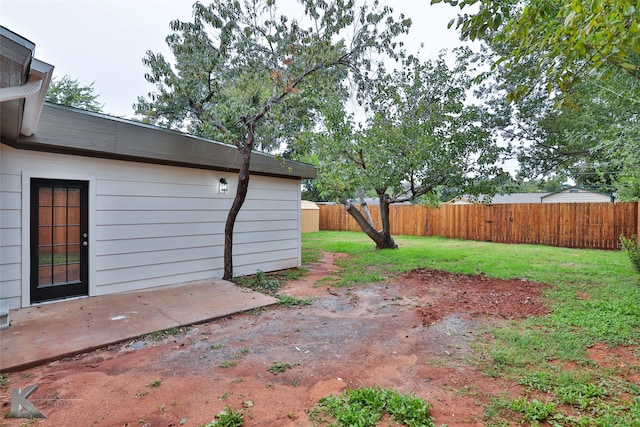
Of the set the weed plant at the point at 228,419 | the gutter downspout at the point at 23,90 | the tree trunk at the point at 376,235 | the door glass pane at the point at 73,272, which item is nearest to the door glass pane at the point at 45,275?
the door glass pane at the point at 73,272

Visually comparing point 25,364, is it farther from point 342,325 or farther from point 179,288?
point 342,325

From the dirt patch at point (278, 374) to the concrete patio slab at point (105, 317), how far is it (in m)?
0.14

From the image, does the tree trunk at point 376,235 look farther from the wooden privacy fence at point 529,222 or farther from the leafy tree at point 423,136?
the wooden privacy fence at point 529,222

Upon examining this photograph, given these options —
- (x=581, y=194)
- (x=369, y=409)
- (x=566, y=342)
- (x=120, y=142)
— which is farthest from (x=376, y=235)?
(x=581, y=194)

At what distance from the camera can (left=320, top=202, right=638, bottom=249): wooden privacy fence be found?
9469 millimetres

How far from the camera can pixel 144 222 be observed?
4.80 meters

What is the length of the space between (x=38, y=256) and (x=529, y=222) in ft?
42.7

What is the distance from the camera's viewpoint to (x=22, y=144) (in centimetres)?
372

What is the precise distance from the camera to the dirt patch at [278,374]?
1.98 m

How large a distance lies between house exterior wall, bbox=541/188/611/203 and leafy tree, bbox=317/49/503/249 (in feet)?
43.6

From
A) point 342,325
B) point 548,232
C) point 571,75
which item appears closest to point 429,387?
point 342,325

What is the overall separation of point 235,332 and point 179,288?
2.05 m

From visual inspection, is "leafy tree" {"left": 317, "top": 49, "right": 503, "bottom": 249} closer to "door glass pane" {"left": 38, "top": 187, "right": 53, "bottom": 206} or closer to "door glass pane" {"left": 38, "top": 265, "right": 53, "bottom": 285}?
"door glass pane" {"left": 38, "top": 187, "right": 53, "bottom": 206}

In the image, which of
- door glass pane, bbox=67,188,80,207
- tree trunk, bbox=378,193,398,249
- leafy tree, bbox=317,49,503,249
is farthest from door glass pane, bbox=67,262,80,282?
tree trunk, bbox=378,193,398,249
